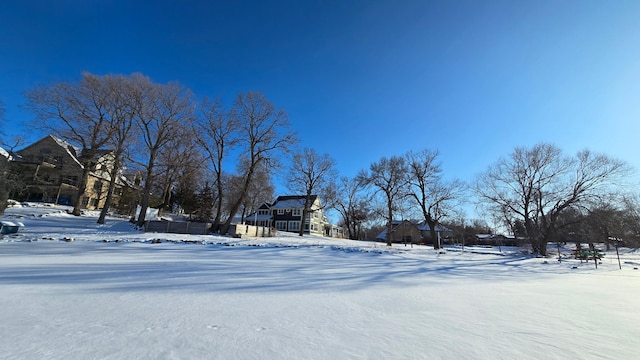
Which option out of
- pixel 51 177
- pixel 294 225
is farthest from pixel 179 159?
pixel 294 225

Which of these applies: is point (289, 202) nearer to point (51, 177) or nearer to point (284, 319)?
point (51, 177)

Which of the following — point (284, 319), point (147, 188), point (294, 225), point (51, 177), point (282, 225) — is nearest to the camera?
point (284, 319)

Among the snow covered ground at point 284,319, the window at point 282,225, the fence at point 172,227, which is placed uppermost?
the window at point 282,225

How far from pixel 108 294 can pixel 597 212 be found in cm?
3248

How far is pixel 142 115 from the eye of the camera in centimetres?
2406

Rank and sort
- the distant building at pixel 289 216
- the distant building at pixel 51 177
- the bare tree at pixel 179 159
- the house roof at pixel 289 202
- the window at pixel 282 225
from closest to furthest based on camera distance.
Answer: the bare tree at pixel 179 159, the distant building at pixel 51 177, the distant building at pixel 289 216, the window at pixel 282 225, the house roof at pixel 289 202

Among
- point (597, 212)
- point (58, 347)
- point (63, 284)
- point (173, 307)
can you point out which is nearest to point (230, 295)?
point (173, 307)

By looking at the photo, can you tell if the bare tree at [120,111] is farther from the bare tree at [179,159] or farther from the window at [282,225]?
the window at [282,225]

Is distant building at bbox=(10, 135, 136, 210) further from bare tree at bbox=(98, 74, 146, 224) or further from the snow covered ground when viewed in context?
the snow covered ground

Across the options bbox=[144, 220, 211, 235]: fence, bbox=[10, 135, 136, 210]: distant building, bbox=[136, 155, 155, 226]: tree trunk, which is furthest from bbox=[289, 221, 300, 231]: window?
bbox=[136, 155, 155, 226]: tree trunk

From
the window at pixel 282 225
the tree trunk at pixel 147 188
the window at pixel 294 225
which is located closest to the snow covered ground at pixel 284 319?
the tree trunk at pixel 147 188

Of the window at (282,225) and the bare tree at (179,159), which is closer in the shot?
the bare tree at (179,159)

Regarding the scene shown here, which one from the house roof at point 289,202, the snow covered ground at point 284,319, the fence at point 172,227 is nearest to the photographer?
the snow covered ground at point 284,319

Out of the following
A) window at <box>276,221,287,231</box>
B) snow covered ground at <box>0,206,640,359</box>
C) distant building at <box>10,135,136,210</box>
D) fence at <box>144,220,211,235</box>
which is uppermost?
distant building at <box>10,135,136,210</box>
